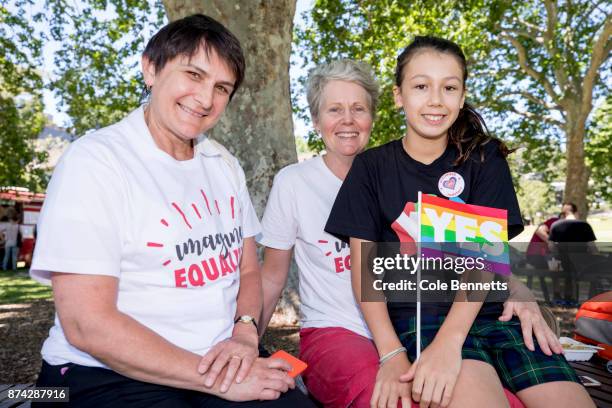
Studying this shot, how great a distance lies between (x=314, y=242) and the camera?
8.30 feet

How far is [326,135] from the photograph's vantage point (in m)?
2.76

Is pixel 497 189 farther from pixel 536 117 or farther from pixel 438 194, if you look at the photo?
pixel 536 117

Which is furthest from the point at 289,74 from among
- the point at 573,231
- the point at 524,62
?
the point at 524,62

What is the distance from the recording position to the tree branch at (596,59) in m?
13.5

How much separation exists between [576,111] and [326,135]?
1548cm

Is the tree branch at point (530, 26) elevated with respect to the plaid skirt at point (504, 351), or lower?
elevated

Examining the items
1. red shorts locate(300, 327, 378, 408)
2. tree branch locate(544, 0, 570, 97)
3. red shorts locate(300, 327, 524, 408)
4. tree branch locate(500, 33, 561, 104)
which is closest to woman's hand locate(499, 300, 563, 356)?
red shorts locate(300, 327, 524, 408)

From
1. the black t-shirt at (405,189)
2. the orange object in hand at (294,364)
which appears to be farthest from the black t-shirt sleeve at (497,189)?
the orange object in hand at (294,364)

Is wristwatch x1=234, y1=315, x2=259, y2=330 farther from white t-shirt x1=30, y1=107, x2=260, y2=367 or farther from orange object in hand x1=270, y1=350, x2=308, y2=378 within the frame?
orange object in hand x1=270, y1=350, x2=308, y2=378

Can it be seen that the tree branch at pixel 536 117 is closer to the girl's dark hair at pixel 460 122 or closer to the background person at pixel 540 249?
the background person at pixel 540 249

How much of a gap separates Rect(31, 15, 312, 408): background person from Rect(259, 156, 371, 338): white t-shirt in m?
0.41

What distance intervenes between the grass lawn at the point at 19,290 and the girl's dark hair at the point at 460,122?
921cm

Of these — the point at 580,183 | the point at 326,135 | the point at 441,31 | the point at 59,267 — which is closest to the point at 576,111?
the point at 580,183

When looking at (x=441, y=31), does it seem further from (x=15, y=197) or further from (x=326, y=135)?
(x=15, y=197)
